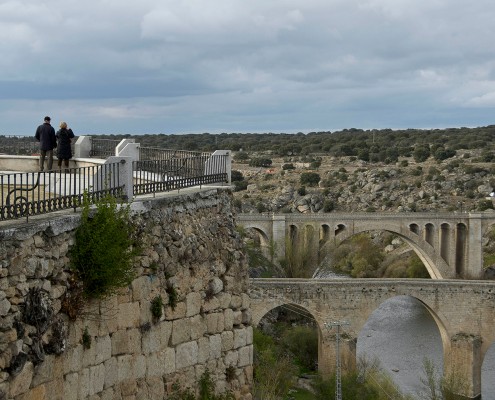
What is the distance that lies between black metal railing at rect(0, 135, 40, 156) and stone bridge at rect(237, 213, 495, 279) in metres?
25.0

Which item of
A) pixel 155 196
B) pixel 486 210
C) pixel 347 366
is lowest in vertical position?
pixel 347 366

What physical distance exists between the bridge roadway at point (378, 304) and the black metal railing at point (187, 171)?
60.8 ft

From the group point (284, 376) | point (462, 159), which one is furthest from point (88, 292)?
point (462, 159)

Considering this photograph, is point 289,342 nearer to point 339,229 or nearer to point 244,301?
point 339,229

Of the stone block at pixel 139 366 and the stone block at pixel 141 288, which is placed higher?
the stone block at pixel 141 288

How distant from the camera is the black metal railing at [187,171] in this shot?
22.7ft

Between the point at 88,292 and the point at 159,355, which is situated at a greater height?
the point at 88,292

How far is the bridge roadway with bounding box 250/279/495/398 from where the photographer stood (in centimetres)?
2584

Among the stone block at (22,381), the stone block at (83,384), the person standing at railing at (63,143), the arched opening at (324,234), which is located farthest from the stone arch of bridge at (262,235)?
the stone block at (22,381)

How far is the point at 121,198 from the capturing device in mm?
5777

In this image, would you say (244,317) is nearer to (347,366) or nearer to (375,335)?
(347,366)

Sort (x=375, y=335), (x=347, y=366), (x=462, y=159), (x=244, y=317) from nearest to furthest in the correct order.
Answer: (x=244, y=317)
(x=347, y=366)
(x=375, y=335)
(x=462, y=159)

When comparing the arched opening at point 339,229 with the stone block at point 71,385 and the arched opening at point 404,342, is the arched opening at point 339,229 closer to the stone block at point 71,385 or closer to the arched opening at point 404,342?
the arched opening at point 404,342

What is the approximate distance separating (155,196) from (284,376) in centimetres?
1638
